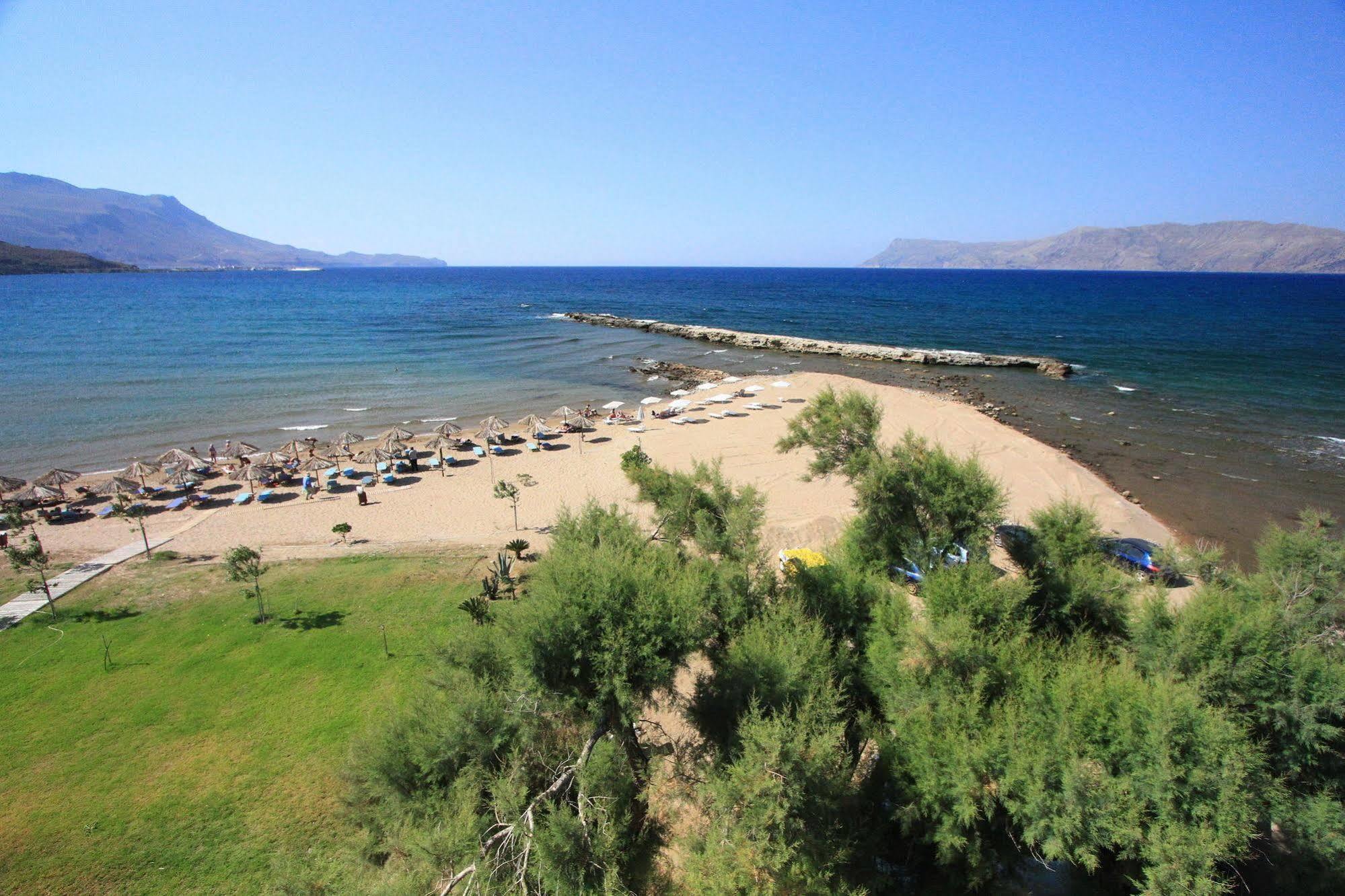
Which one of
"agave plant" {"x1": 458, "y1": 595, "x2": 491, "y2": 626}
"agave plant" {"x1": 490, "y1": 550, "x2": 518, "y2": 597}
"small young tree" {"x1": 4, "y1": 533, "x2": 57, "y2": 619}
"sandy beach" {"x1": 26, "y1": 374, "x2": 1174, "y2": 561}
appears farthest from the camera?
"sandy beach" {"x1": 26, "y1": 374, "x2": 1174, "y2": 561}

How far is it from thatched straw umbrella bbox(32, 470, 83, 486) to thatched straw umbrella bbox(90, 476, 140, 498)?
180 cm

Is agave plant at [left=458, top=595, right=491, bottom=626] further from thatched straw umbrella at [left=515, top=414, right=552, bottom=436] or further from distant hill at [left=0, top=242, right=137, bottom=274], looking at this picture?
distant hill at [left=0, top=242, right=137, bottom=274]

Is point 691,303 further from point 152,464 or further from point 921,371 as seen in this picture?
point 152,464

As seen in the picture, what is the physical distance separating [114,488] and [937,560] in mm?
32886

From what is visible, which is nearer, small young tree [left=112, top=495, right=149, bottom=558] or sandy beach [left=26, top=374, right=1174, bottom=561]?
small young tree [left=112, top=495, right=149, bottom=558]

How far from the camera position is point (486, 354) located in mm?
62219

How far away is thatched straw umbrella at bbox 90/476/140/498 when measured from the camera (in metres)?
25.9

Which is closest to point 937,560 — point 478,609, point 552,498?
point 478,609

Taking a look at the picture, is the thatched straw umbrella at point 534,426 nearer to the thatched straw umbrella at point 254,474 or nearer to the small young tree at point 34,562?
the thatched straw umbrella at point 254,474

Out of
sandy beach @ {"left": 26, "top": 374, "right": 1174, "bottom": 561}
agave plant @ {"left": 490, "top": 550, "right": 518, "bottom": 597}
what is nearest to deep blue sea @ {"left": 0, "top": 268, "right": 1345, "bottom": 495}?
sandy beach @ {"left": 26, "top": 374, "right": 1174, "bottom": 561}

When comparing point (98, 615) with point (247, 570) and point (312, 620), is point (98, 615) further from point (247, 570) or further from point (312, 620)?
point (312, 620)

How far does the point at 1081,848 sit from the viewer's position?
8.20 m

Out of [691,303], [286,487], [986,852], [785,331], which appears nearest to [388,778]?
[986,852]

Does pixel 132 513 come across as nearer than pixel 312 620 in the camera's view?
No
